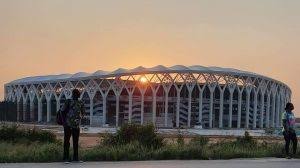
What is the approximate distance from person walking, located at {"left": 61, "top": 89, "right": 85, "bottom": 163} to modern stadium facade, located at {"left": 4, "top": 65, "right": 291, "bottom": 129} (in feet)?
274

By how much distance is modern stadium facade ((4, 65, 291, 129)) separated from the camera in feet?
321

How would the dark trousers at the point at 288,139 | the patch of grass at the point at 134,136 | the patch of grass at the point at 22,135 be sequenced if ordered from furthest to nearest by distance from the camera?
1. the patch of grass at the point at 22,135
2. the patch of grass at the point at 134,136
3. the dark trousers at the point at 288,139

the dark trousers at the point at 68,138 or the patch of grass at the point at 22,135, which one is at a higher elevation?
the dark trousers at the point at 68,138

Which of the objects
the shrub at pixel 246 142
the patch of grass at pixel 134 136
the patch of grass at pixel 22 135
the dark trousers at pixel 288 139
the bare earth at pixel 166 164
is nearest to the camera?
the bare earth at pixel 166 164

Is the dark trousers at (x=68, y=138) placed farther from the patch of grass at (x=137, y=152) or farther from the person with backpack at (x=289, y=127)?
the person with backpack at (x=289, y=127)

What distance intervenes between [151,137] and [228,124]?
8629 centimetres

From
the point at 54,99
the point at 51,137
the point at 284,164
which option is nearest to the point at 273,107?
the point at 54,99

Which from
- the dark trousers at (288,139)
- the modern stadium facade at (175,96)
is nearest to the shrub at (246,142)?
the dark trousers at (288,139)

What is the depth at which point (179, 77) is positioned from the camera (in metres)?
98.1

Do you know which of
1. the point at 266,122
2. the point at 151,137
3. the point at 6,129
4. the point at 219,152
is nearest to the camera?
the point at 219,152

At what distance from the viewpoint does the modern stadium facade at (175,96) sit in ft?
321

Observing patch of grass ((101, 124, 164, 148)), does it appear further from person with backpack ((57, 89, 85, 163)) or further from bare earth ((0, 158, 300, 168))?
person with backpack ((57, 89, 85, 163))

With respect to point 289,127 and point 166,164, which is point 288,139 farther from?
point 166,164

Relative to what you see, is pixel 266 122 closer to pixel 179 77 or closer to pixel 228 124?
pixel 228 124
